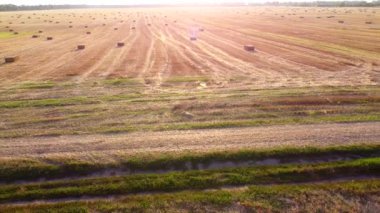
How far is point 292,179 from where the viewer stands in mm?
9836

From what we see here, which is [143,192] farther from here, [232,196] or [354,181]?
[354,181]

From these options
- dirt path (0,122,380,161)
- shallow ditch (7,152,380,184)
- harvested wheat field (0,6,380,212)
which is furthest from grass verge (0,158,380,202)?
dirt path (0,122,380,161)

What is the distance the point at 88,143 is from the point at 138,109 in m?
3.95

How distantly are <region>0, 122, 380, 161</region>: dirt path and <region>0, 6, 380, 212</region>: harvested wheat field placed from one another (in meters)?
0.04

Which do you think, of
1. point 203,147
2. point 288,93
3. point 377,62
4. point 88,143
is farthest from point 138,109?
point 377,62

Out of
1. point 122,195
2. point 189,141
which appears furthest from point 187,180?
point 189,141

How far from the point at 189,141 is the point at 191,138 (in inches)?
11.3

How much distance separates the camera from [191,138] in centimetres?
1240

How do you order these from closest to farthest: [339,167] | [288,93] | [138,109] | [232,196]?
[232,196] → [339,167] → [138,109] → [288,93]

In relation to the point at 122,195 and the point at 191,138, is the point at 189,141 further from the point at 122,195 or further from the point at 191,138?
the point at 122,195

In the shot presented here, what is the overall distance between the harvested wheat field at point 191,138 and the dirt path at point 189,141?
0.12 feet

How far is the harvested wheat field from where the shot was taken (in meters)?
9.10

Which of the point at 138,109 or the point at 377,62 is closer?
the point at 138,109

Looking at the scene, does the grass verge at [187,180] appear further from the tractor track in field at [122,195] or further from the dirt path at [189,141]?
the dirt path at [189,141]
